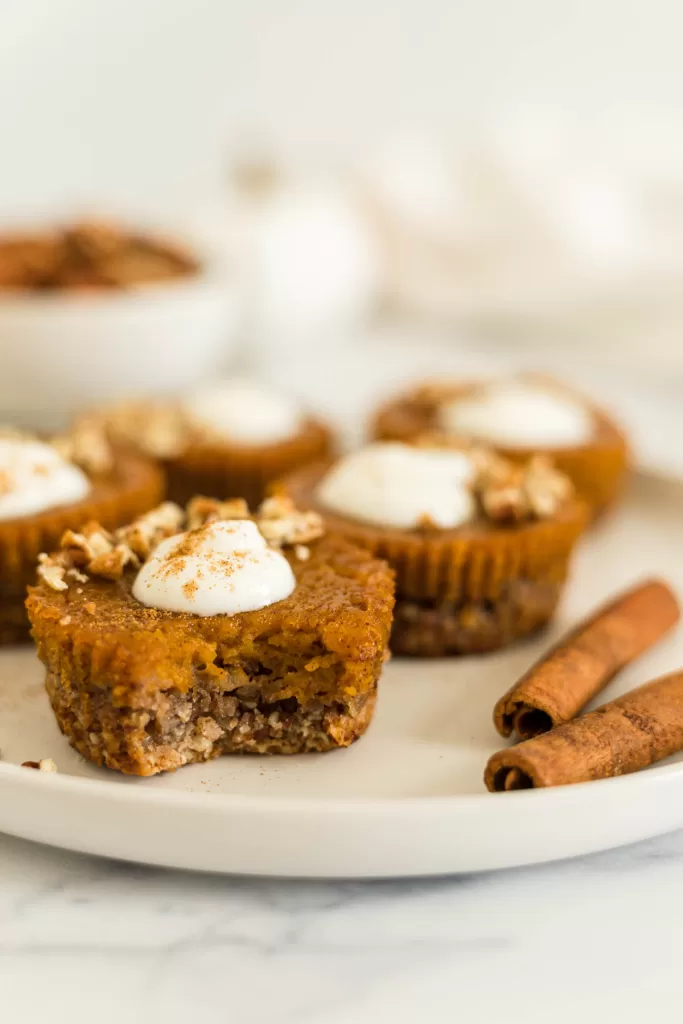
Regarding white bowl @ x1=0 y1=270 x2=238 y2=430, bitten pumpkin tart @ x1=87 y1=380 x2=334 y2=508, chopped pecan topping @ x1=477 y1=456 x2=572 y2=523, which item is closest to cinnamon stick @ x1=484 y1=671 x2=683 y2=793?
chopped pecan topping @ x1=477 y1=456 x2=572 y2=523

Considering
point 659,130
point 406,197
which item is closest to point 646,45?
point 659,130

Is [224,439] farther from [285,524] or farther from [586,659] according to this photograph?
[586,659]

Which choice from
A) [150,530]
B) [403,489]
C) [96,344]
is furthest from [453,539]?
[96,344]

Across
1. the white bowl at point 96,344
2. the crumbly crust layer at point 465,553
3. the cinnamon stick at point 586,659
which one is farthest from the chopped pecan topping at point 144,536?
the white bowl at point 96,344

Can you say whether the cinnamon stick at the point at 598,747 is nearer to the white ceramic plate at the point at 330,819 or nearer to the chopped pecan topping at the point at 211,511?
the white ceramic plate at the point at 330,819

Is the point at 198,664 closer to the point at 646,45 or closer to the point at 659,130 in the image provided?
the point at 659,130
